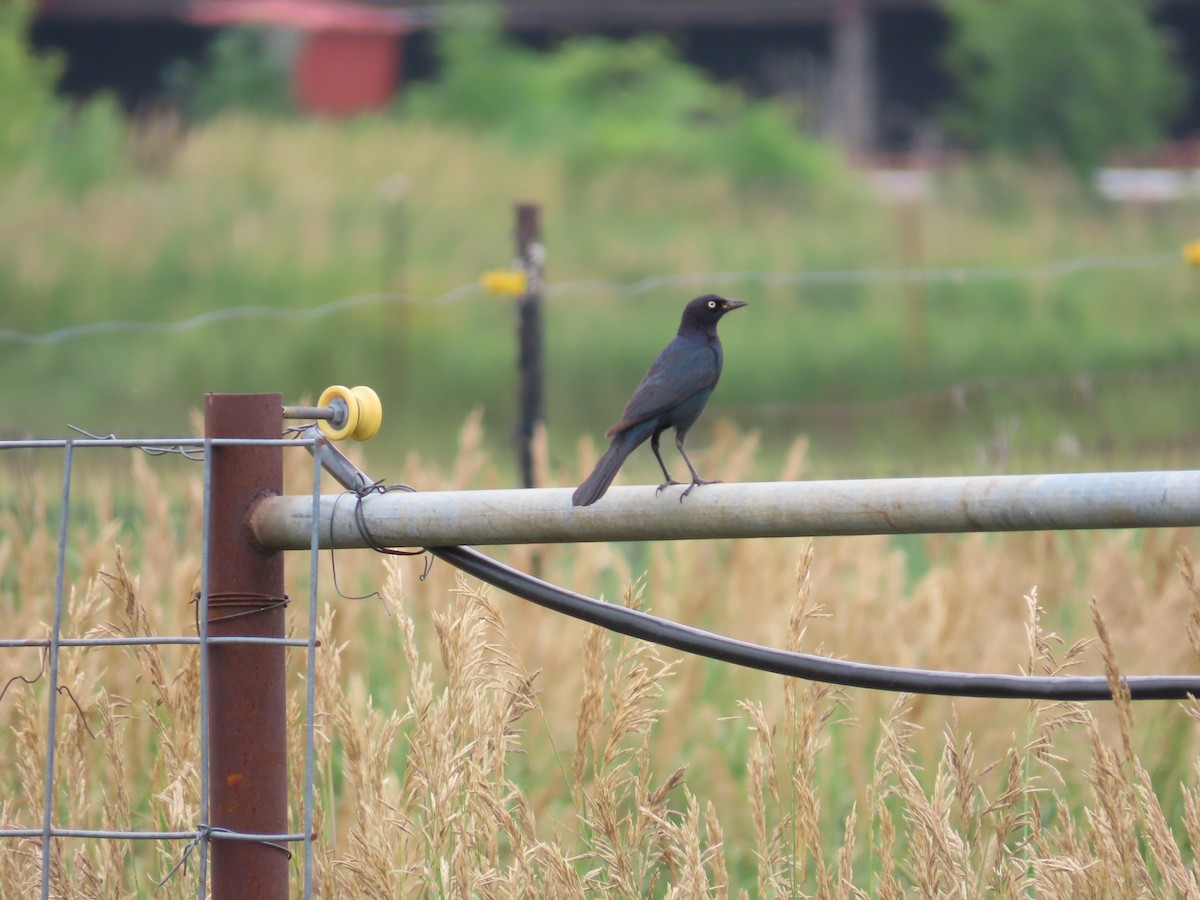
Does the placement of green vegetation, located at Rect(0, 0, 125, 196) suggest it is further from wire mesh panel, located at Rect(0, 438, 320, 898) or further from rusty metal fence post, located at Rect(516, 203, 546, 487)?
wire mesh panel, located at Rect(0, 438, 320, 898)

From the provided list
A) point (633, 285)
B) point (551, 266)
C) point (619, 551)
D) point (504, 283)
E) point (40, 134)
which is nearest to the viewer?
point (619, 551)

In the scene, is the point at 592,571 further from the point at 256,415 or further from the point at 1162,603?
the point at 256,415

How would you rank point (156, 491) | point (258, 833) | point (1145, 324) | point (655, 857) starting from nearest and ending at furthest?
point (258, 833), point (655, 857), point (156, 491), point (1145, 324)

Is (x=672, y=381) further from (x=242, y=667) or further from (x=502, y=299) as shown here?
(x=502, y=299)

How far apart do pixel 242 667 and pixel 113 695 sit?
1318 millimetres

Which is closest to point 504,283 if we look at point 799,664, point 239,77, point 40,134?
point 799,664

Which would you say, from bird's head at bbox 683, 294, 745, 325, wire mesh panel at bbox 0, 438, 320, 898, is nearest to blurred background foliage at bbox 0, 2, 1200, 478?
bird's head at bbox 683, 294, 745, 325

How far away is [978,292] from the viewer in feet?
38.0

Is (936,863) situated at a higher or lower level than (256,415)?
lower

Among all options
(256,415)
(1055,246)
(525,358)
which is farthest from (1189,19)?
(256,415)

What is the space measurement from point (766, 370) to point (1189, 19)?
13933 millimetres

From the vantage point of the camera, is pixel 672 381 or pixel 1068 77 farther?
pixel 1068 77

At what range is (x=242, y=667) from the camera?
2.02m

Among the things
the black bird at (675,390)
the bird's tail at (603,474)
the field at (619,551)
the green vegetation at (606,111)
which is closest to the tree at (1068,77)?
the field at (619,551)
